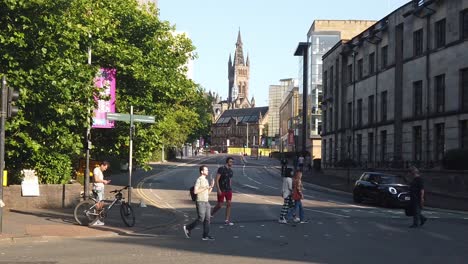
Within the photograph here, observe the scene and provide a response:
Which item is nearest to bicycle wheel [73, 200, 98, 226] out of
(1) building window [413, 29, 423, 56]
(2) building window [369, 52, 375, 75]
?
(1) building window [413, 29, 423, 56]

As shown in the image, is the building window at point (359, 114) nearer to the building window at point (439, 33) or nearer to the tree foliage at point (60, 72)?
the building window at point (439, 33)

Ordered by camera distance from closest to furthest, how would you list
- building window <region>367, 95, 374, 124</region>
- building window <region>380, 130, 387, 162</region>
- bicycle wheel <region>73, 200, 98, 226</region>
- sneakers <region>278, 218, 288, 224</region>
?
bicycle wheel <region>73, 200, 98, 226</region>, sneakers <region>278, 218, 288, 224</region>, building window <region>380, 130, 387, 162</region>, building window <region>367, 95, 374, 124</region>

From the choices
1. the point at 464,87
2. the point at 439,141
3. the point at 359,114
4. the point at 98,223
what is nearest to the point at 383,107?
the point at 359,114

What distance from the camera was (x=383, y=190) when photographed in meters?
26.5

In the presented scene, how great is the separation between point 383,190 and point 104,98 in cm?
1254

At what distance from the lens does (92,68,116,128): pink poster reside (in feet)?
67.8

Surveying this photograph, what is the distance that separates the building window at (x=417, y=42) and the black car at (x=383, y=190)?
16574 mm

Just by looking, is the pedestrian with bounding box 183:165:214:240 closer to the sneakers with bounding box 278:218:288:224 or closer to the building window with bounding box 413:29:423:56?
the sneakers with bounding box 278:218:288:224

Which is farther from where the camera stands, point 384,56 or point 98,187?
point 384,56

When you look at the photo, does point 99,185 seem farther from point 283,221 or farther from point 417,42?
point 417,42

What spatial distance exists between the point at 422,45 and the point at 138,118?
90.7 ft

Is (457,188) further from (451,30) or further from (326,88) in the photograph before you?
(326,88)

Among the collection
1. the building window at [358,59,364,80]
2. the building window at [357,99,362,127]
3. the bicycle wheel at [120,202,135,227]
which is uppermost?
the building window at [358,59,364,80]

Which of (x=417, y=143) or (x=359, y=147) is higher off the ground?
(x=417, y=143)
